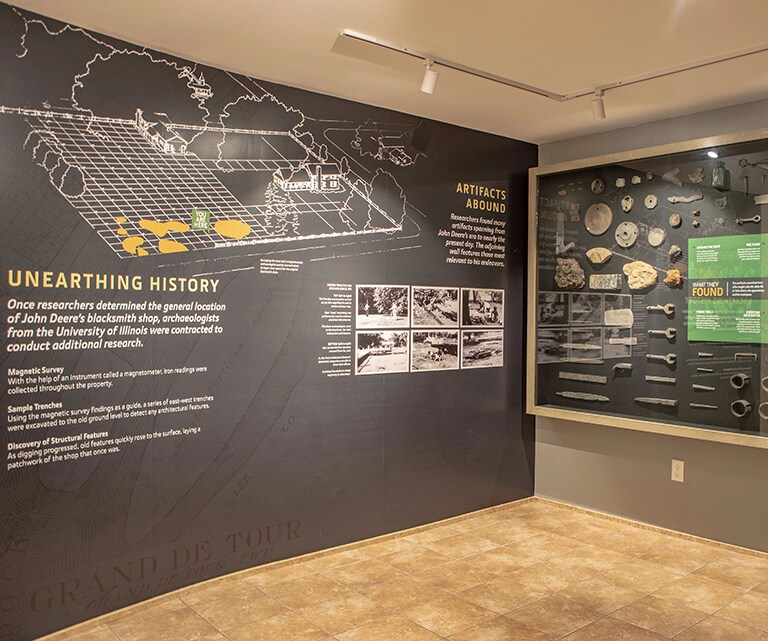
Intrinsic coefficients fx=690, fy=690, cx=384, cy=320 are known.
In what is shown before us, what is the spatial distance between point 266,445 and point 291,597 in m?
0.74

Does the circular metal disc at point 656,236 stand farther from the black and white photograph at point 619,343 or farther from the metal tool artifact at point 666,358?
the metal tool artifact at point 666,358

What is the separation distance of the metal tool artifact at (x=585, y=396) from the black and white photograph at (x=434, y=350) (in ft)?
2.65

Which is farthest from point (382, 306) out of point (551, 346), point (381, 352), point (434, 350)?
point (551, 346)

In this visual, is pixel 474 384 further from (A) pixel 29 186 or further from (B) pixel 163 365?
(A) pixel 29 186

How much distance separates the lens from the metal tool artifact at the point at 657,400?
413 centimetres

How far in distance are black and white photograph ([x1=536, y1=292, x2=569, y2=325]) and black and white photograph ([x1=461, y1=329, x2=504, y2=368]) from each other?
1.04ft

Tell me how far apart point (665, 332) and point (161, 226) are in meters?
2.94

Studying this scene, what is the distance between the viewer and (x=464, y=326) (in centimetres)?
449

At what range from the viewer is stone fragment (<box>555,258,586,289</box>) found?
4.58 metres

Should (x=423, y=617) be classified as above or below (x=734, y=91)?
below

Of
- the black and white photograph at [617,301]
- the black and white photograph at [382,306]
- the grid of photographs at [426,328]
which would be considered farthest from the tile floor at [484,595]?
the black and white photograph at [617,301]

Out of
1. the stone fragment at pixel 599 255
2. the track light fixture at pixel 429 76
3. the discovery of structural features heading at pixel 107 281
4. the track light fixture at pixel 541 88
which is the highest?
the track light fixture at pixel 541 88

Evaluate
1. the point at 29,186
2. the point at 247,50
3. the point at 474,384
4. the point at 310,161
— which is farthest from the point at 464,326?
the point at 29,186

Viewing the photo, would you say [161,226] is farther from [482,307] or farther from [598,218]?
[598,218]
